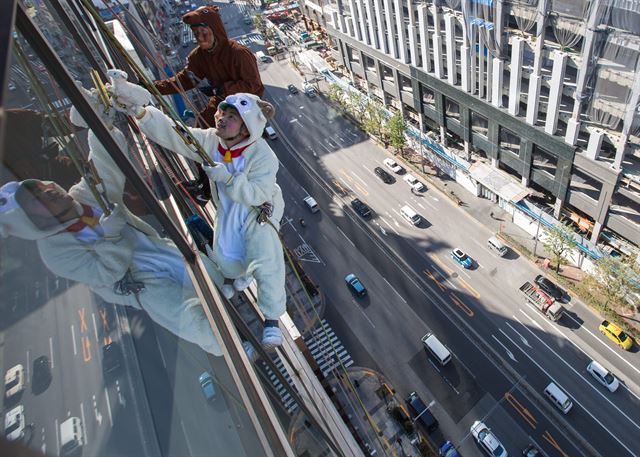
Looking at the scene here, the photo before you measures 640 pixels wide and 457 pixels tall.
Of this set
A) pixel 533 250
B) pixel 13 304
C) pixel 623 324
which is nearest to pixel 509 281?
pixel 533 250

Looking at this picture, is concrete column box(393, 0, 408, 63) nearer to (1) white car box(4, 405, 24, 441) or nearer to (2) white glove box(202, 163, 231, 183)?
(2) white glove box(202, 163, 231, 183)

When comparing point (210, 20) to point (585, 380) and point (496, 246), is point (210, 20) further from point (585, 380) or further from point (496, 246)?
point (496, 246)

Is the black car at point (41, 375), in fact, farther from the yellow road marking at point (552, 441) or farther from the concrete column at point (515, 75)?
the concrete column at point (515, 75)

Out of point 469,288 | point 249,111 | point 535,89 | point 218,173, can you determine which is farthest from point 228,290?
point 535,89

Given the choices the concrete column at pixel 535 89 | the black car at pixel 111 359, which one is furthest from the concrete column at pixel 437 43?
the black car at pixel 111 359

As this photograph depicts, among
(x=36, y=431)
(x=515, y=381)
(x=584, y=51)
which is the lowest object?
(x=515, y=381)

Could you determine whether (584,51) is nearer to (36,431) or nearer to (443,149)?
(443,149)

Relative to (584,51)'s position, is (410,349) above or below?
below
